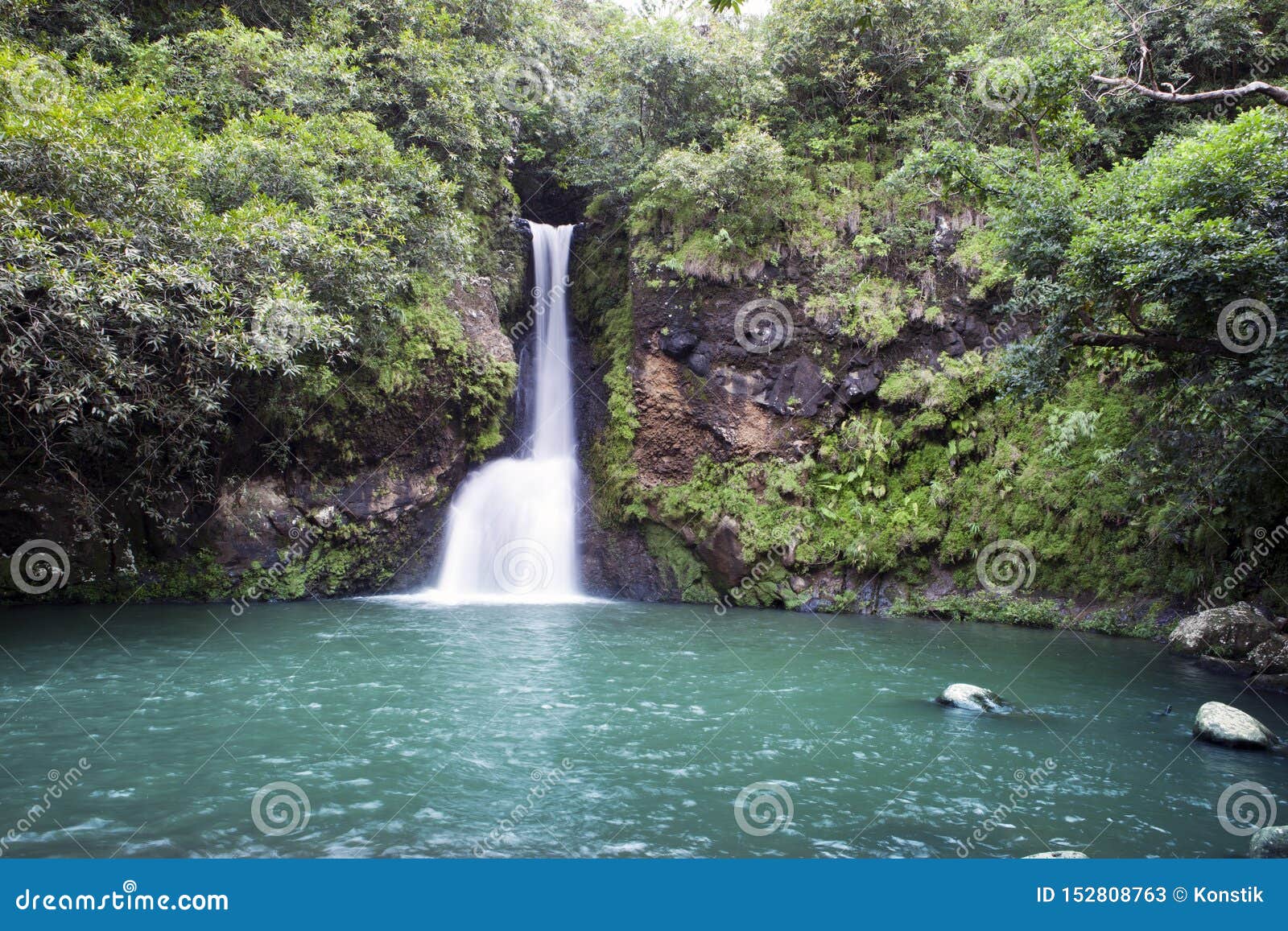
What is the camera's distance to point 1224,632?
12391 mm

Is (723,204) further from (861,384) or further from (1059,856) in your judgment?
(1059,856)

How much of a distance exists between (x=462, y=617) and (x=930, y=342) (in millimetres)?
12409

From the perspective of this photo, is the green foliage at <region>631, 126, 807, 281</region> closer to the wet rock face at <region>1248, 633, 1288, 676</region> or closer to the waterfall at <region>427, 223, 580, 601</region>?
the waterfall at <region>427, 223, 580, 601</region>

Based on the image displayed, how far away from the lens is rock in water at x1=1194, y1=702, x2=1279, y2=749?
7.92 meters

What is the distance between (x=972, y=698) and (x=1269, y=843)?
4070 mm

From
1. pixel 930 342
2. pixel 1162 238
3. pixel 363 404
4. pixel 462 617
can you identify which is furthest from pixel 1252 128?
pixel 363 404

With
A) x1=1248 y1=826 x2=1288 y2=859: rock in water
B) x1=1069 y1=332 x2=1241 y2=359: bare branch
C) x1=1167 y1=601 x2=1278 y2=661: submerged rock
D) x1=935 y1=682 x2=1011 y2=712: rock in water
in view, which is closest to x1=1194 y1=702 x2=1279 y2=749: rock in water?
x1=935 y1=682 x2=1011 y2=712: rock in water

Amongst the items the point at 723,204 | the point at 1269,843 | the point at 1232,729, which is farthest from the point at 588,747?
the point at 723,204

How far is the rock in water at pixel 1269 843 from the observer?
17.3 feet

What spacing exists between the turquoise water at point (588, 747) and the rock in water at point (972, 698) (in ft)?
0.90

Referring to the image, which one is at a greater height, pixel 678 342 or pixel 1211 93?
pixel 1211 93

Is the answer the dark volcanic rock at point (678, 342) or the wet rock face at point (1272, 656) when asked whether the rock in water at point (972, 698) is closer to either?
the wet rock face at point (1272, 656)

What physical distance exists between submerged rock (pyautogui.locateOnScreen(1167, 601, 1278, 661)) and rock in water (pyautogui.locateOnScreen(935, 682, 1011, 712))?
536 cm

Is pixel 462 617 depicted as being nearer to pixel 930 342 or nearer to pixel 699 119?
pixel 930 342
